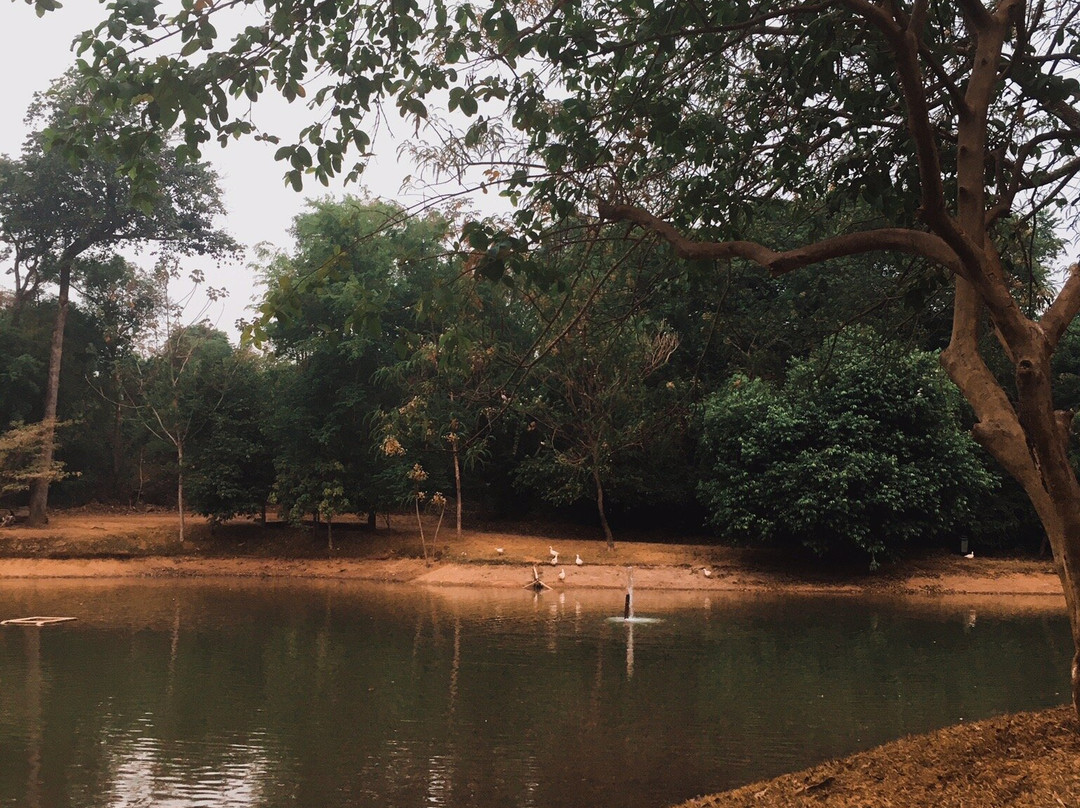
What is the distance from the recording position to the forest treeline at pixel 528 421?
24094mm

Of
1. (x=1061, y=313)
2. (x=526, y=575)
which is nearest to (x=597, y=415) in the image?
(x=526, y=575)

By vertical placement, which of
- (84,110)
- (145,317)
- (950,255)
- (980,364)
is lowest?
(980,364)

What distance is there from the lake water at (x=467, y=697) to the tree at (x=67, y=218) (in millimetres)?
14765

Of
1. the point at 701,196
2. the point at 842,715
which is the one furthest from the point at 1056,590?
the point at 701,196

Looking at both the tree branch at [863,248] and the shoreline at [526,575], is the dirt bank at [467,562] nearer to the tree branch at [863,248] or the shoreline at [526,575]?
the shoreline at [526,575]

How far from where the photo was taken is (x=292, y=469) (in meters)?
28.5

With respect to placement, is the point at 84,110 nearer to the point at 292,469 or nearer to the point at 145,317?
the point at 292,469

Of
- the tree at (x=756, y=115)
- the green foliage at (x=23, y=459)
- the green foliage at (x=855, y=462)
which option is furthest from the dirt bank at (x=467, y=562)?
the tree at (x=756, y=115)

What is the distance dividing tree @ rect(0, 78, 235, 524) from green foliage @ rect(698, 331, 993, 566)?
19.5 m

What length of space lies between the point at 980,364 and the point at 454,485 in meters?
27.8

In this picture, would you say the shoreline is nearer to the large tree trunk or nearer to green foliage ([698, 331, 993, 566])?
green foliage ([698, 331, 993, 566])

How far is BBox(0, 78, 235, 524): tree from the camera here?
30625 mm

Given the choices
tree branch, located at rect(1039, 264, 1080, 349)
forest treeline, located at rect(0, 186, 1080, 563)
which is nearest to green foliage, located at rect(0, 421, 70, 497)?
forest treeline, located at rect(0, 186, 1080, 563)

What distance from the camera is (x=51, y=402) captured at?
30734 millimetres
